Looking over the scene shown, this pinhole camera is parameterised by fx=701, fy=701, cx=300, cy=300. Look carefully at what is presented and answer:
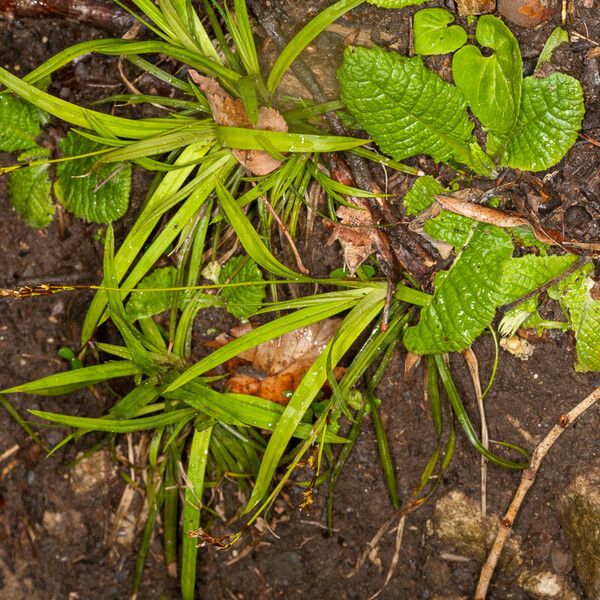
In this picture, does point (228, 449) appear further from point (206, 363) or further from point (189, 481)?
point (206, 363)

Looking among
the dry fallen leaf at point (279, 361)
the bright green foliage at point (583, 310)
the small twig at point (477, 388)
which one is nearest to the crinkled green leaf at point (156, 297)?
the dry fallen leaf at point (279, 361)

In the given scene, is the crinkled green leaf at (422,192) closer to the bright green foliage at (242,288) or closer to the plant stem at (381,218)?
the plant stem at (381,218)

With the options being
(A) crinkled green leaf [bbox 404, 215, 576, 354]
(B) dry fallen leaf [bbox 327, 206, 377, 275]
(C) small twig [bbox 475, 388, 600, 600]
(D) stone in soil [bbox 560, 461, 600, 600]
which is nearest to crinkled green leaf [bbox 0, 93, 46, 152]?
(B) dry fallen leaf [bbox 327, 206, 377, 275]

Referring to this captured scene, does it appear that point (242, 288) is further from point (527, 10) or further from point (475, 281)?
point (527, 10)

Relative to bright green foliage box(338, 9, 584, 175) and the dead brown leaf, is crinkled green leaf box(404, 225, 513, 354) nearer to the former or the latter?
the dead brown leaf

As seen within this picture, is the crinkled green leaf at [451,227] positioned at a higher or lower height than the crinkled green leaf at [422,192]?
lower
